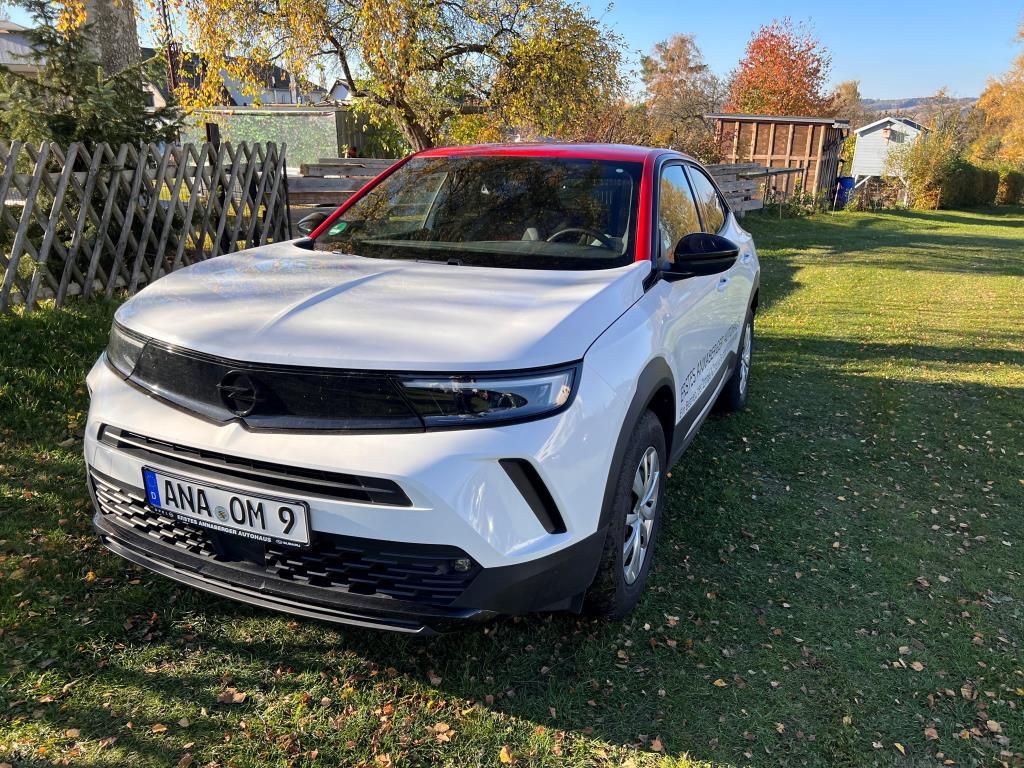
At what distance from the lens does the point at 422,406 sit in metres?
1.94

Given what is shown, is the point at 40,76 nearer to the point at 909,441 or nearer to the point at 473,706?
the point at 473,706

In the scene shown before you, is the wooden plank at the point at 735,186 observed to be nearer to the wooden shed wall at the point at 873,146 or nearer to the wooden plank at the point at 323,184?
the wooden plank at the point at 323,184

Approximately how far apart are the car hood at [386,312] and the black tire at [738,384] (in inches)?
88.6

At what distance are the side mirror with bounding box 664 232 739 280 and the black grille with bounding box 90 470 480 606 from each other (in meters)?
1.53

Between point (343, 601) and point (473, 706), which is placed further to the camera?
point (473, 706)

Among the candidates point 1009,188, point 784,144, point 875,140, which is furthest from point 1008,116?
point 784,144

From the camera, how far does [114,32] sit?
294 inches

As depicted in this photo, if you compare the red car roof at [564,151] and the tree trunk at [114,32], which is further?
the tree trunk at [114,32]

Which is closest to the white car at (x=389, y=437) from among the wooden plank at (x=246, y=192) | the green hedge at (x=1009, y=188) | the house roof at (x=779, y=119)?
the wooden plank at (x=246, y=192)

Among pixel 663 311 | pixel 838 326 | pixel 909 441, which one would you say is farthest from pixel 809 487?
pixel 838 326

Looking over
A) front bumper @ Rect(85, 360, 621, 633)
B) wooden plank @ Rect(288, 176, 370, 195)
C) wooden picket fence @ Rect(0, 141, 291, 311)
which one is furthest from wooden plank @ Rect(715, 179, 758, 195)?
front bumper @ Rect(85, 360, 621, 633)

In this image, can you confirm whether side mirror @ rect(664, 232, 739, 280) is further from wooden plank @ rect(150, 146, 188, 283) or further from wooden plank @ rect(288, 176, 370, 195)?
wooden plank @ rect(288, 176, 370, 195)

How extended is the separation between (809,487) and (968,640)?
1.30m

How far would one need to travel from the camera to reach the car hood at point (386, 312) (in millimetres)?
1983
